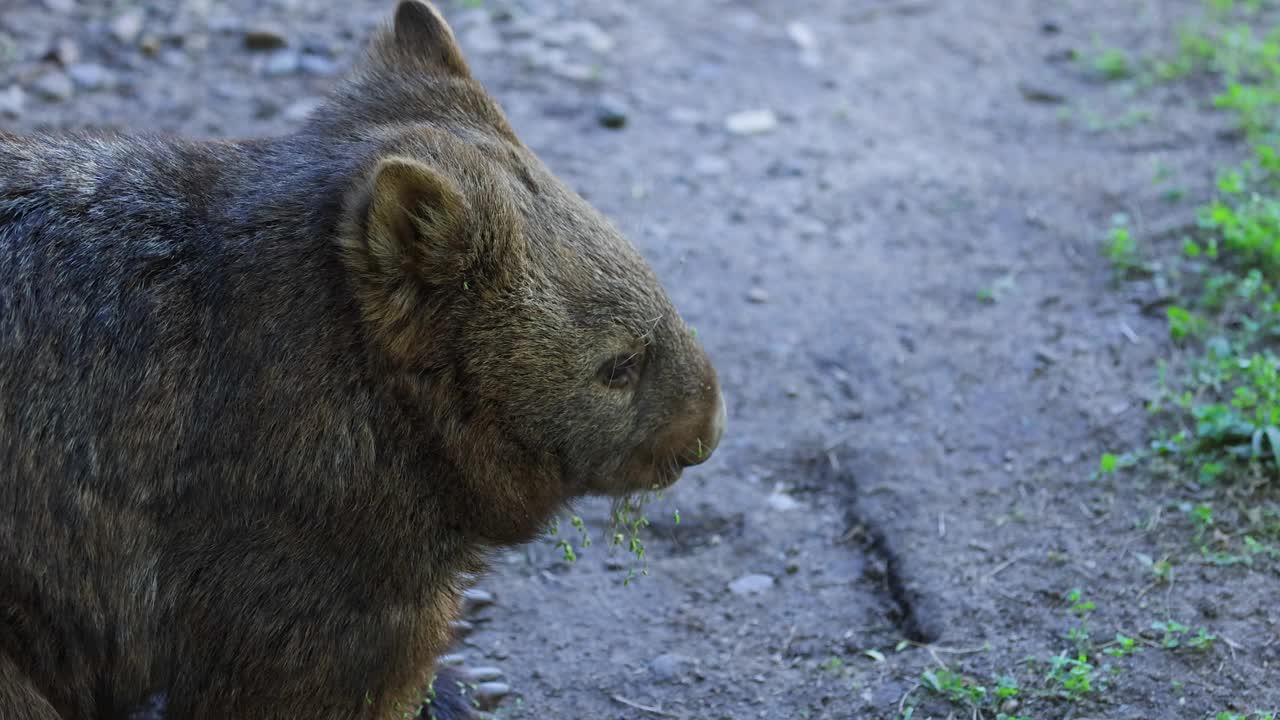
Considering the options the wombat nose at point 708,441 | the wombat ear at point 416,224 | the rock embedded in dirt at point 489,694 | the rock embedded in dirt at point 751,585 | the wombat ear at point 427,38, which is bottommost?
the rock embedded in dirt at point 751,585

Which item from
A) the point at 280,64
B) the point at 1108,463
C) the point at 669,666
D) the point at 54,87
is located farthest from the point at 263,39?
the point at 1108,463

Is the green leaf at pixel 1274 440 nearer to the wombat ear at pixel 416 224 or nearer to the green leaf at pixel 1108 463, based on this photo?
the green leaf at pixel 1108 463

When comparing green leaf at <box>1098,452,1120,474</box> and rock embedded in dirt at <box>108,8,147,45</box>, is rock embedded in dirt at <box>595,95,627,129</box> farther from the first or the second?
green leaf at <box>1098,452,1120,474</box>

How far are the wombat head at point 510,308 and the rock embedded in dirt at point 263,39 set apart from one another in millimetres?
4168

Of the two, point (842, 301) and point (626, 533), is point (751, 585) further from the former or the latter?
point (842, 301)

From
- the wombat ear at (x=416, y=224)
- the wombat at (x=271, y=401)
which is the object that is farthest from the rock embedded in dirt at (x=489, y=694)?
the wombat ear at (x=416, y=224)

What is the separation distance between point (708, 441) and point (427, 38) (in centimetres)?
137

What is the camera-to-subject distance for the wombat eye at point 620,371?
11.4 ft

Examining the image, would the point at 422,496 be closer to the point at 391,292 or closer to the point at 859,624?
the point at 391,292

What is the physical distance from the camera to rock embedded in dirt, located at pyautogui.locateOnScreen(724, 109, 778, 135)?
7.33m

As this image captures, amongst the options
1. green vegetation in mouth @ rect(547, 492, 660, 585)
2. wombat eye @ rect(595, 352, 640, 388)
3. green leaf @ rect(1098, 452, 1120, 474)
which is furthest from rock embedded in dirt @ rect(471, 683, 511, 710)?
green leaf @ rect(1098, 452, 1120, 474)

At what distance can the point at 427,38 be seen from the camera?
3863 millimetres

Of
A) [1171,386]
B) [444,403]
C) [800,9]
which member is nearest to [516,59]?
[800,9]

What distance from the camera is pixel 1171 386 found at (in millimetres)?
4984
